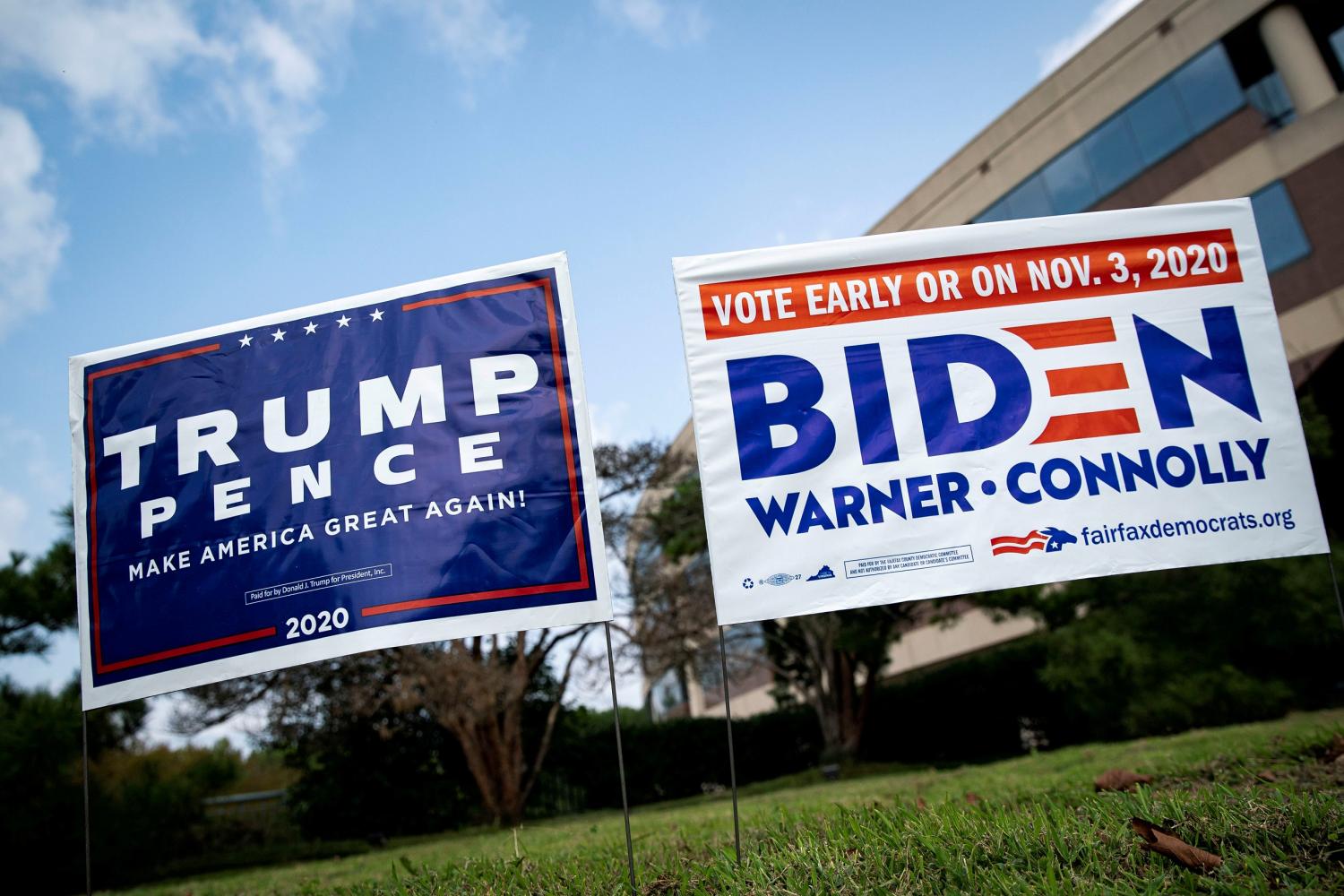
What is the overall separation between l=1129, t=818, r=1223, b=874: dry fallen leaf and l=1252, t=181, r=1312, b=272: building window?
1828 cm

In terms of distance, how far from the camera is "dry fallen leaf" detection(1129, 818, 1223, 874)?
2627 millimetres

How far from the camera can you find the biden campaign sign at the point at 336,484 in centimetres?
378

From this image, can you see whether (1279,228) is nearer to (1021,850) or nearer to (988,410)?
(988,410)

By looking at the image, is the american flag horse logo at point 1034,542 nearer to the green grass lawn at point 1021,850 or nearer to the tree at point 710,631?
the green grass lawn at point 1021,850

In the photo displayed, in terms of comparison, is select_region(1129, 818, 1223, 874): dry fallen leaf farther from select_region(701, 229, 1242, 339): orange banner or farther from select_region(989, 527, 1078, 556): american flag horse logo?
select_region(701, 229, 1242, 339): orange banner

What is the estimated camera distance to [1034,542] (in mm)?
3838

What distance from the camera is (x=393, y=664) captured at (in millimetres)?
16078

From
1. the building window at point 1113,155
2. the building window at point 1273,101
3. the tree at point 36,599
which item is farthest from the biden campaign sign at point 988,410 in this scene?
the building window at point 1113,155

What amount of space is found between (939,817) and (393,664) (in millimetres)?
14060

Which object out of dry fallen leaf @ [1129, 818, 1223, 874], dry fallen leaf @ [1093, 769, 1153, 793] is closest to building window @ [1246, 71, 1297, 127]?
dry fallen leaf @ [1093, 769, 1153, 793]

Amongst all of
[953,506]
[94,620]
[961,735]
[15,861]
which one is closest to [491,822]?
[15,861]

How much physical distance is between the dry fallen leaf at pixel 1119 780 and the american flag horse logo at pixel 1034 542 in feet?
3.67

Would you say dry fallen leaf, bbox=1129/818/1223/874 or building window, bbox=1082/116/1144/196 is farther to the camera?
building window, bbox=1082/116/1144/196

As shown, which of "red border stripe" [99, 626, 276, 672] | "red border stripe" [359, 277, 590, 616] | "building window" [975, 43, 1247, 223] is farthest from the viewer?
"building window" [975, 43, 1247, 223]
